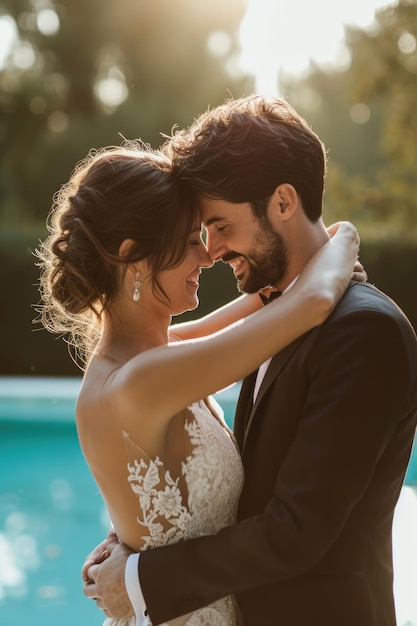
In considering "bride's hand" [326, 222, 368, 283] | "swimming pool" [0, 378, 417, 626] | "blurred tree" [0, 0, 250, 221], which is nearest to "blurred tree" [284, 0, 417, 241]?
"blurred tree" [0, 0, 250, 221]

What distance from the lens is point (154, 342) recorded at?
7.92 feet

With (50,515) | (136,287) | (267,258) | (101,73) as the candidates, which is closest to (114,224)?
(136,287)

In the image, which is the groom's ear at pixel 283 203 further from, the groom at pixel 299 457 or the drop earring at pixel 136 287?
the drop earring at pixel 136 287

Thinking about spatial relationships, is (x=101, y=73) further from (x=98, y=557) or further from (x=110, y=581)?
(x=110, y=581)

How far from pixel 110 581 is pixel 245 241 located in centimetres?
101

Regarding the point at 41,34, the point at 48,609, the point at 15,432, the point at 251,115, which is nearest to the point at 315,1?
the point at 41,34

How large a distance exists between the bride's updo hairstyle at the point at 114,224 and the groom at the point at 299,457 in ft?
0.33

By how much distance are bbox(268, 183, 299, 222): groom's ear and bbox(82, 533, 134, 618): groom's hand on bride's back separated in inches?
40.0

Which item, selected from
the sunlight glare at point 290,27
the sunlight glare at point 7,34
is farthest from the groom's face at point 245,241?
the sunlight glare at point 7,34

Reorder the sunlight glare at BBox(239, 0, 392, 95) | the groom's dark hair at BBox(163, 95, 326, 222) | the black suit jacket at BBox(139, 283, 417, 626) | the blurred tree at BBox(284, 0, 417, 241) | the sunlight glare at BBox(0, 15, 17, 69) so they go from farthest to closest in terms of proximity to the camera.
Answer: the sunlight glare at BBox(0, 15, 17, 69)
the sunlight glare at BBox(239, 0, 392, 95)
the blurred tree at BBox(284, 0, 417, 241)
the groom's dark hair at BBox(163, 95, 326, 222)
the black suit jacket at BBox(139, 283, 417, 626)

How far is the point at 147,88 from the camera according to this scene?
18.7 meters

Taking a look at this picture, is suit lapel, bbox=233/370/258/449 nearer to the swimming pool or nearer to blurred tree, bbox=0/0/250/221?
the swimming pool

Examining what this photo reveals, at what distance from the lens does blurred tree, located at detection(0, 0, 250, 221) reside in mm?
18062

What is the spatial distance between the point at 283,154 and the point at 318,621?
4.01 ft
